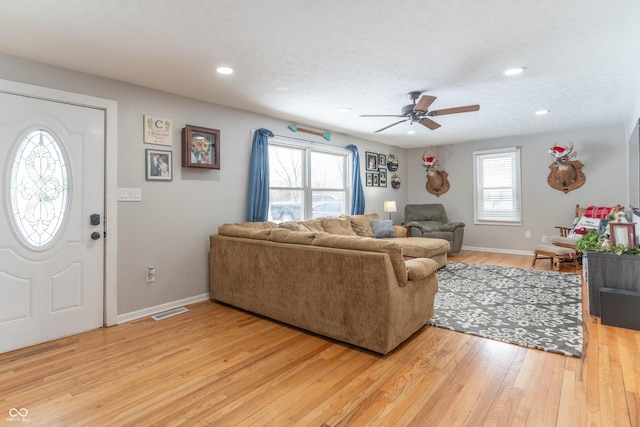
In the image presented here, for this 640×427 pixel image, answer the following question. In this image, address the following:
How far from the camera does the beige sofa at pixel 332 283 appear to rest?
Answer: 253 centimetres

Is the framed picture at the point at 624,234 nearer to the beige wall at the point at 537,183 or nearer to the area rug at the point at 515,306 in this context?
Answer: the area rug at the point at 515,306

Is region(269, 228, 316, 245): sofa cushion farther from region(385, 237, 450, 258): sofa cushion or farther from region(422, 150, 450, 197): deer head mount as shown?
region(422, 150, 450, 197): deer head mount

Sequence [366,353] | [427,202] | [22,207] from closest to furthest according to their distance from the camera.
Answer: [366,353]
[22,207]
[427,202]

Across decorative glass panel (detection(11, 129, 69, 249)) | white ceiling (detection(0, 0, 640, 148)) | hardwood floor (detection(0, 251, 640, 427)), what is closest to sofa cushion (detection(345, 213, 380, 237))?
white ceiling (detection(0, 0, 640, 148))

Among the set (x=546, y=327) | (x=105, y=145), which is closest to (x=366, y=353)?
(x=546, y=327)

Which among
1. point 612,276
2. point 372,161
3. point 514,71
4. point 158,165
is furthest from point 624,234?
point 158,165

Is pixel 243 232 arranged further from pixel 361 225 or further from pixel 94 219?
pixel 361 225

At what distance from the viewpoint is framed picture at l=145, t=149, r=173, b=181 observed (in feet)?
11.6

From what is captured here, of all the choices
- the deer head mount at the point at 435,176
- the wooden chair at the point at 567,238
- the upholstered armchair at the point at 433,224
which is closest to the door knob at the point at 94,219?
the upholstered armchair at the point at 433,224

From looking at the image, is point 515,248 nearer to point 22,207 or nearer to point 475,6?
point 475,6

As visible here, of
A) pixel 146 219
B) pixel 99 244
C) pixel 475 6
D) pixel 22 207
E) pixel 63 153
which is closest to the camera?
pixel 475 6

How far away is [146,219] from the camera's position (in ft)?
11.6

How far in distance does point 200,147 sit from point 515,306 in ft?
12.9

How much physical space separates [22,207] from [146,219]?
0.99 meters
